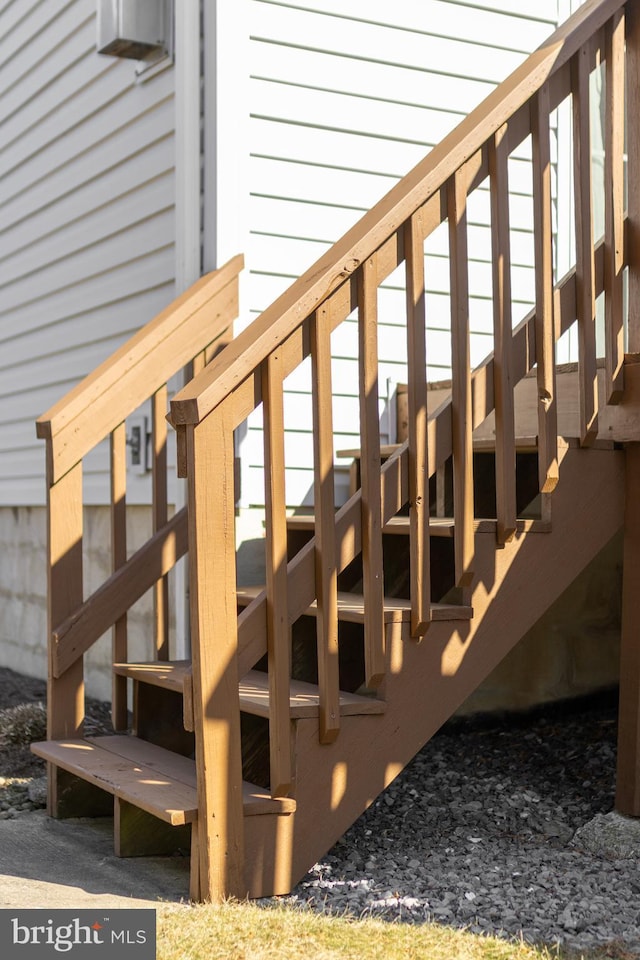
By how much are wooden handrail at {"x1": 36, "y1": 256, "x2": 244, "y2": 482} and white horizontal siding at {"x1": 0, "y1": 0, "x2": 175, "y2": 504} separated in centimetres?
47

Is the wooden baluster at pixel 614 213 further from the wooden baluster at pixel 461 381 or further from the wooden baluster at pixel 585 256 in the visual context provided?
the wooden baluster at pixel 461 381

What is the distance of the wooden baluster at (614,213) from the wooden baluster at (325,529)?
907 mm

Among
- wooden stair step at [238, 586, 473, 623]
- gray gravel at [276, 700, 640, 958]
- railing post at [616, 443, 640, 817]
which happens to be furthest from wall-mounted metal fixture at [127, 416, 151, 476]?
railing post at [616, 443, 640, 817]

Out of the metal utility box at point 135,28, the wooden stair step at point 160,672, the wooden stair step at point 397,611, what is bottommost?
the wooden stair step at point 160,672

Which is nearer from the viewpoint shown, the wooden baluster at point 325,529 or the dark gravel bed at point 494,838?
the dark gravel bed at point 494,838

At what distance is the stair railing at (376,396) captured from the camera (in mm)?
2639

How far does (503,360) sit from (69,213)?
3017 millimetres

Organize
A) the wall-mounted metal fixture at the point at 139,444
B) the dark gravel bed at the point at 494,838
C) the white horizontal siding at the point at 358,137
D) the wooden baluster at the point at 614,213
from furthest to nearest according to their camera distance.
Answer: the wall-mounted metal fixture at the point at 139,444 < the white horizontal siding at the point at 358,137 < the wooden baluster at the point at 614,213 < the dark gravel bed at the point at 494,838

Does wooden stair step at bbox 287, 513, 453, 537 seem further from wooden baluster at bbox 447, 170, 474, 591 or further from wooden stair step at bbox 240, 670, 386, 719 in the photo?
wooden stair step at bbox 240, 670, 386, 719

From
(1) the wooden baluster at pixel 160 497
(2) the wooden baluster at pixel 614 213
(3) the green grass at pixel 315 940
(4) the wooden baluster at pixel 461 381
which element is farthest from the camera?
(1) the wooden baluster at pixel 160 497

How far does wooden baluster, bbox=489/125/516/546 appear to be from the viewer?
9.78ft

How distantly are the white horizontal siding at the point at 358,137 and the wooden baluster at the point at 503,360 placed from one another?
1.26m

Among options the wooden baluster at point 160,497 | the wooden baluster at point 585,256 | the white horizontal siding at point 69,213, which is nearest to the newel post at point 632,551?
the wooden baluster at point 585,256

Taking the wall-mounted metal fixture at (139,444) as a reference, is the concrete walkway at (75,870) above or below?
below
